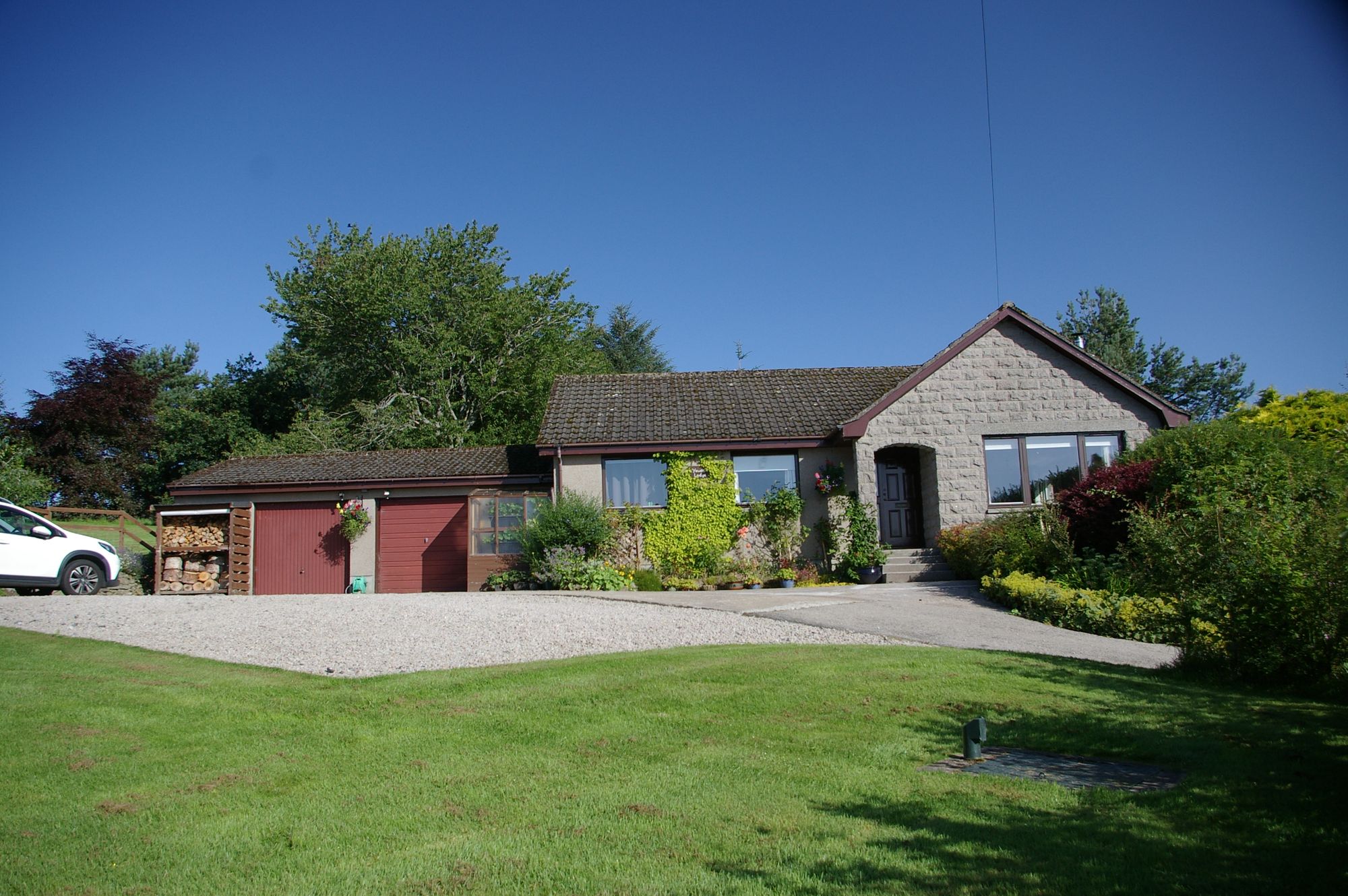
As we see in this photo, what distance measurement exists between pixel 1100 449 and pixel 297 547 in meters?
18.6

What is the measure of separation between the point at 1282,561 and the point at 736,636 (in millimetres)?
5810

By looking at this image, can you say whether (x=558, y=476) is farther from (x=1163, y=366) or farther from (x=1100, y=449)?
(x=1163, y=366)

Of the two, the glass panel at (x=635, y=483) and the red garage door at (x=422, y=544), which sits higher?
the glass panel at (x=635, y=483)

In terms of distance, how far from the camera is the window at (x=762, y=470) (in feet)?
64.6

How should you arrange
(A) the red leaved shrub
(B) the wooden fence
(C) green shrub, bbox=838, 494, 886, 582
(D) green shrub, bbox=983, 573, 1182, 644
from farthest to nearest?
(B) the wooden fence < (C) green shrub, bbox=838, 494, 886, 582 < (A) the red leaved shrub < (D) green shrub, bbox=983, 573, 1182, 644

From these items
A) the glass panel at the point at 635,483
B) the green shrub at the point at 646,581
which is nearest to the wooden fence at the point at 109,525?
the glass panel at the point at 635,483

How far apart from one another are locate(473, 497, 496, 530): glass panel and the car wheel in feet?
23.6

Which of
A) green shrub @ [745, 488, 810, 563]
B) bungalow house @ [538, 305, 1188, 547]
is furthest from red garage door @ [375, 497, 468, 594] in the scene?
green shrub @ [745, 488, 810, 563]

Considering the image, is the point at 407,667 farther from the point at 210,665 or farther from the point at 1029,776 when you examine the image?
the point at 1029,776

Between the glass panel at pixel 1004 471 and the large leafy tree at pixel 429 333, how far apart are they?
756 inches

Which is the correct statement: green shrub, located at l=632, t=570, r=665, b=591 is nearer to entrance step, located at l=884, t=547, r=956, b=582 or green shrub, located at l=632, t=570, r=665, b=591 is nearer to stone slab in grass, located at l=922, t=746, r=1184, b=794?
entrance step, located at l=884, t=547, r=956, b=582

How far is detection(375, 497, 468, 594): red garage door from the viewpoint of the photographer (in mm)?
20781

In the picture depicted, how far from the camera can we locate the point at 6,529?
15516mm

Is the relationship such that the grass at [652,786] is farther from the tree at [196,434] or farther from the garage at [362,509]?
the tree at [196,434]
